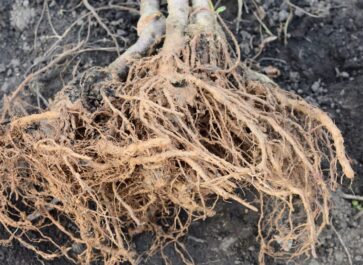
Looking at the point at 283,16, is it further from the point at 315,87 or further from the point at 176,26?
the point at 176,26

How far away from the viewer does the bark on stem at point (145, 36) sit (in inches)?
70.6

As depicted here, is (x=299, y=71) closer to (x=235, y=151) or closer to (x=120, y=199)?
(x=235, y=151)

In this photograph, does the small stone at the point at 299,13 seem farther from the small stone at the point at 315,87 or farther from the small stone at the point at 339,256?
the small stone at the point at 339,256

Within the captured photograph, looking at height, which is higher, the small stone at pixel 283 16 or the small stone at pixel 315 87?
the small stone at pixel 283 16

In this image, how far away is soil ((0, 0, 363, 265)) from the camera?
6.28 ft

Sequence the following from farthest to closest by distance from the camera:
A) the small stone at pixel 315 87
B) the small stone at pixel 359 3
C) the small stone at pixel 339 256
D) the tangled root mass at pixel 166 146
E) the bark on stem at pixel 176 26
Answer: the small stone at pixel 359 3
the small stone at pixel 315 87
the small stone at pixel 339 256
the bark on stem at pixel 176 26
the tangled root mass at pixel 166 146

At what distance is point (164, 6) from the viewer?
7.08 ft

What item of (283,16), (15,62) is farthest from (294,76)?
(15,62)

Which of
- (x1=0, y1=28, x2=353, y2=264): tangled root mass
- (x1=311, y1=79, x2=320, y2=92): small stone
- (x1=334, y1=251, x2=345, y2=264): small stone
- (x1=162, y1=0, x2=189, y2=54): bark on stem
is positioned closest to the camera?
(x1=0, y1=28, x2=353, y2=264): tangled root mass

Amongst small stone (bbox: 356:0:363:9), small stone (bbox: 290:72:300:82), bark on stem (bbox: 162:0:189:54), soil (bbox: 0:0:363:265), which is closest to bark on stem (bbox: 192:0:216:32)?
bark on stem (bbox: 162:0:189:54)

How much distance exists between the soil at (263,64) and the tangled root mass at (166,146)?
0.14 meters

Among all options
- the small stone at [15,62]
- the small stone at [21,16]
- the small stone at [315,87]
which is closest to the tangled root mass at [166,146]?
the small stone at [315,87]

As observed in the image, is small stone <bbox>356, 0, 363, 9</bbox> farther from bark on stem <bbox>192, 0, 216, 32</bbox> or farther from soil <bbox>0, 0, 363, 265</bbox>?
bark on stem <bbox>192, 0, 216, 32</bbox>

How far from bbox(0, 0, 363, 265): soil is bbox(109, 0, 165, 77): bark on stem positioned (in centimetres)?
25
